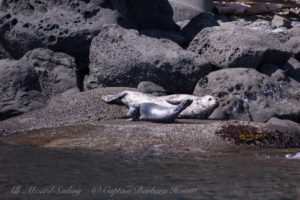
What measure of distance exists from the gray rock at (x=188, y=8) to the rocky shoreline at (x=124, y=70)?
11.8 ft

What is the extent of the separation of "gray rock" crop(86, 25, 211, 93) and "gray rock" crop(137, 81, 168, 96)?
1.03ft

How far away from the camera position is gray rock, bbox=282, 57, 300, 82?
1083cm

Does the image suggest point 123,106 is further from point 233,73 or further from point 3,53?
point 3,53

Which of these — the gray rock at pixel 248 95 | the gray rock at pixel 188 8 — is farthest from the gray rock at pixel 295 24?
the gray rock at pixel 248 95

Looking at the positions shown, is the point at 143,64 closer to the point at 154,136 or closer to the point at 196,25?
the point at 154,136

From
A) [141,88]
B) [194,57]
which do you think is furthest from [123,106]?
[194,57]

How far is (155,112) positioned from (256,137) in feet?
5.82

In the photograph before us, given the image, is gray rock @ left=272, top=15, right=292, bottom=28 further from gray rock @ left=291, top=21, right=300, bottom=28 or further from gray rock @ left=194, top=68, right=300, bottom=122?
gray rock @ left=194, top=68, right=300, bottom=122

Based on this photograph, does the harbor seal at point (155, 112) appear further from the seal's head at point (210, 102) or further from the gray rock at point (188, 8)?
the gray rock at point (188, 8)

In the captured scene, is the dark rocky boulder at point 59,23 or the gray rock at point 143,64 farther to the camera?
the dark rocky boulder at point 59,23

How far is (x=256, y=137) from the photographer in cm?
636

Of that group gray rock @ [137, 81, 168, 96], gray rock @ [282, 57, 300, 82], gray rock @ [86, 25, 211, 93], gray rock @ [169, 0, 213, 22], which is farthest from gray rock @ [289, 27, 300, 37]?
gray rock @ [137, 81, 168, 96]

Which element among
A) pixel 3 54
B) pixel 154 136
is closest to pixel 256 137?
pixel 154 136

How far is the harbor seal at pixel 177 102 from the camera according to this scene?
8164mm
